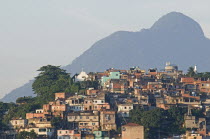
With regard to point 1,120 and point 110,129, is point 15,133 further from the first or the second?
point 110,129

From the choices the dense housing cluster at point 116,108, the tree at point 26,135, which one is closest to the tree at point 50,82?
the dense housing cluster at point 116,108

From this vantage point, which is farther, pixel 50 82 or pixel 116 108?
pixel 50 82

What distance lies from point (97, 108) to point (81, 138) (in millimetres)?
8971

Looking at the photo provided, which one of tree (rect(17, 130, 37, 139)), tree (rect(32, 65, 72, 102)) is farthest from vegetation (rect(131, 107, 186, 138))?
tree (rect(32, 65, 72, 102))

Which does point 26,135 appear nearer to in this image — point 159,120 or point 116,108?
point 116,108

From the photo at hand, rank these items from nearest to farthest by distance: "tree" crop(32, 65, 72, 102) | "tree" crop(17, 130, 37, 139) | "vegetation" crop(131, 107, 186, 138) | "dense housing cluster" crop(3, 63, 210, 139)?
"tree" crop(17, 130, 37, 139) → "vegetation" crop(131, 107, 186, 138) → "dense housing cluster" crop(3, 63, 210, 139) → "tree" crop(32, 65, 72, 102)

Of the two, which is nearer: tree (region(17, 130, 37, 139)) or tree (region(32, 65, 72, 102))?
tree (region(17, 130, 37, 139))

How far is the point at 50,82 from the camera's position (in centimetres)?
11531

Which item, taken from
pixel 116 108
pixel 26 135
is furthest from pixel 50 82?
pixel 26 135

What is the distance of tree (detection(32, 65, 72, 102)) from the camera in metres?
108

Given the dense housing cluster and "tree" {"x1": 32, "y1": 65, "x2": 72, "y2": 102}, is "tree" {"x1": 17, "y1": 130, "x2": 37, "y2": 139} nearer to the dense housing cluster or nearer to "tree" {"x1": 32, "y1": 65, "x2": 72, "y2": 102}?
the dense housing cluster

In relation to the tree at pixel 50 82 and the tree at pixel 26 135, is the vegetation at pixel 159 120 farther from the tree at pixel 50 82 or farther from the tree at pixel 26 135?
the tree at pixel 50 82

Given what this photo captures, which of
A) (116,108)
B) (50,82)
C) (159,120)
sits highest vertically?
(50,82)

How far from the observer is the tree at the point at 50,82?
108 m
